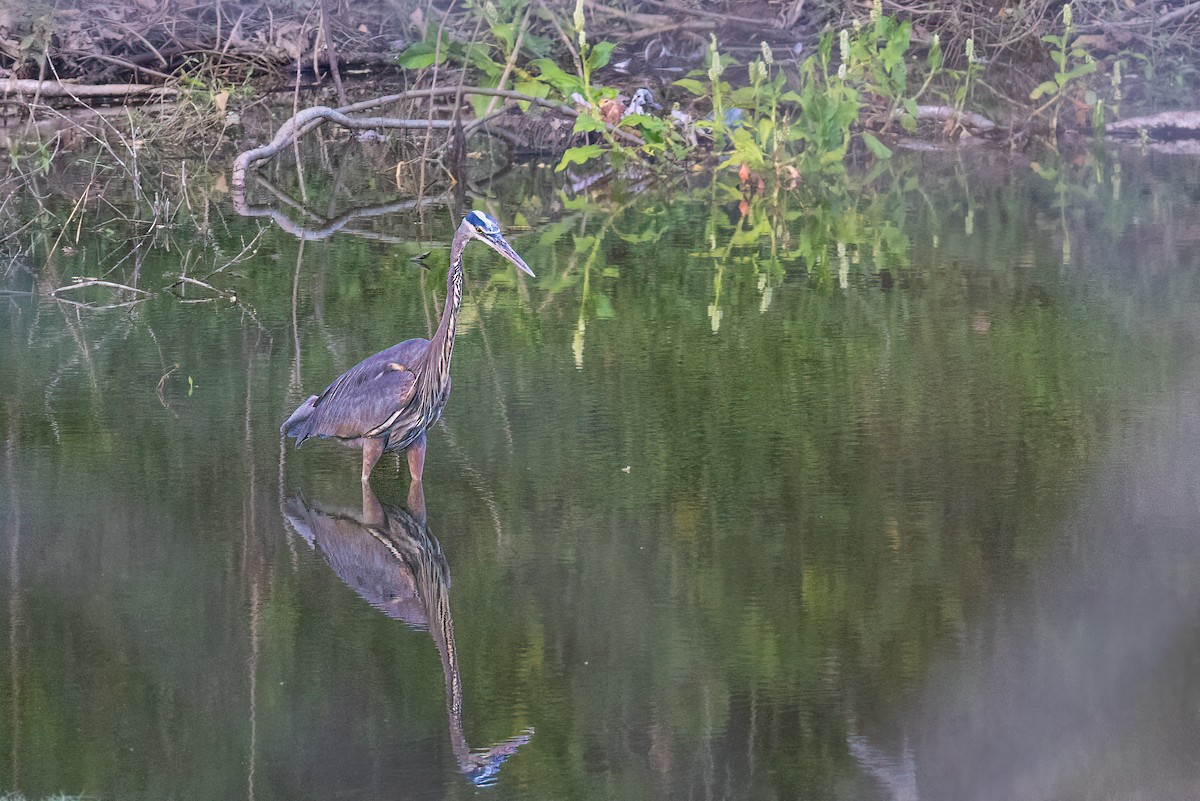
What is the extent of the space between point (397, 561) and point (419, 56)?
26.8 feet

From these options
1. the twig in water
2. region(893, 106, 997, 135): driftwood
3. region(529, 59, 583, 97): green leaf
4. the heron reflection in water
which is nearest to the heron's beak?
the heron reflection in water

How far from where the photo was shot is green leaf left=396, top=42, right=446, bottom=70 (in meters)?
12.2

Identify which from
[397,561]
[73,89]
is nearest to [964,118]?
[73,89]

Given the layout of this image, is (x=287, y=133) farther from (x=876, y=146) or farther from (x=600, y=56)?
(x=876, y=146)

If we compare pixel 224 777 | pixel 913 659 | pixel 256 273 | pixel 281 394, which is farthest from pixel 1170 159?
pixel 224 777

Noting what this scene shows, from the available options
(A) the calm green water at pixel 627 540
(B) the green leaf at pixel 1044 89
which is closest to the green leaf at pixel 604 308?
(A) the calm green water at pixel 627 540

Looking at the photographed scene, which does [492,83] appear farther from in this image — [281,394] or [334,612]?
[334,612]

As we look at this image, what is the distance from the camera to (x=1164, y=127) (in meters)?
14.0

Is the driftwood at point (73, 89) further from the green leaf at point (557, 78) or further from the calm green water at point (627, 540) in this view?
the calm green water at point (627, 540)

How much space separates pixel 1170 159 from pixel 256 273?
7322 mm

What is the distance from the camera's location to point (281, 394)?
646 cm

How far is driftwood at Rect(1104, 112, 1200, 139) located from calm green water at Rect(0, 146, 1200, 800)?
5.50m

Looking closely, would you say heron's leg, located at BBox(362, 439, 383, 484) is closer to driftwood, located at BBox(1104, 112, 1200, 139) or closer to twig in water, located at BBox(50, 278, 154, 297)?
twig in water, located at BBox(50, 278, 154, 297)

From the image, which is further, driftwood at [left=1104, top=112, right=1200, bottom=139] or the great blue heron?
driftwood at [left=1104, top=112, right=1200, bottom=139]
